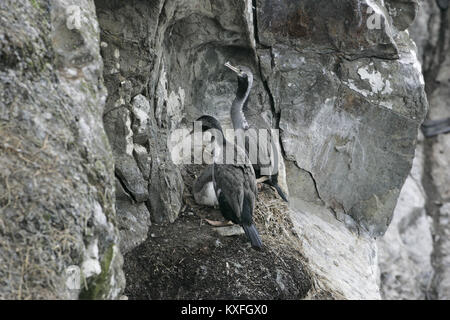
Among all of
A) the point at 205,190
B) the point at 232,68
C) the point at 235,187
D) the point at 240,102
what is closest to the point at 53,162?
the point at 235,187

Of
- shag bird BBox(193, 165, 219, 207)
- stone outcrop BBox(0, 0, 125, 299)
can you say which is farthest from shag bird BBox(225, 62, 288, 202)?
stone outcrop BBox(0, 0, 125, 299)

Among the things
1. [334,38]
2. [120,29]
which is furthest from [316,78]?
[120,29]

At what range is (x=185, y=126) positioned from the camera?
6.27 metres

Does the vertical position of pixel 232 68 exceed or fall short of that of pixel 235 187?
it exceeds it

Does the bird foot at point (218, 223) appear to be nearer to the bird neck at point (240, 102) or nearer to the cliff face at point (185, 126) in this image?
the cliff face at point (185, 126)

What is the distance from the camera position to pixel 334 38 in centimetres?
677

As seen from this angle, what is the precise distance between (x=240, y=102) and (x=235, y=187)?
1647mm

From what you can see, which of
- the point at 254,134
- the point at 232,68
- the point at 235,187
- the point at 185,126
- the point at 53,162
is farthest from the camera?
the point at 254,134

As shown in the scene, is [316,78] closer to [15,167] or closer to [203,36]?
[203,36]

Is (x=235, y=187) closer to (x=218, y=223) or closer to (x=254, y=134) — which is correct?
(x=218, y=223)

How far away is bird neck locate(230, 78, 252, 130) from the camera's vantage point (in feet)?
21.4

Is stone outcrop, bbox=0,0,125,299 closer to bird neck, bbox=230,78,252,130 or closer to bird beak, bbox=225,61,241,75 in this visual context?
bird beak, bbox=225,61,241,75

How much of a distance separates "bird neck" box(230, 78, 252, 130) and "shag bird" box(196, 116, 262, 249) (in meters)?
0.80

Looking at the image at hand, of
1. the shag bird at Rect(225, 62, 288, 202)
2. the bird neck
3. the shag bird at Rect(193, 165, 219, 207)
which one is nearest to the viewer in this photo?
the shag bird at Rect(193, 165, 219, 207)
